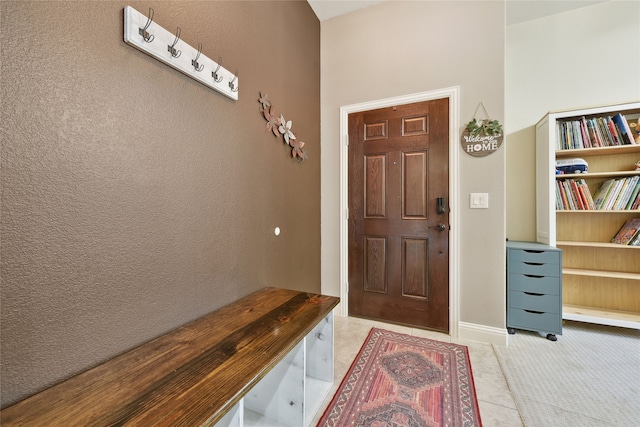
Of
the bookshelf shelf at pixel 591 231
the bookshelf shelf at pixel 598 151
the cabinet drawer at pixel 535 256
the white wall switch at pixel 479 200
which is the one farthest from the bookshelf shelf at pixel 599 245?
the white wall switch at pixel 479 200

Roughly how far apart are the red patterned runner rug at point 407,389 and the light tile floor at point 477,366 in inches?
1.6

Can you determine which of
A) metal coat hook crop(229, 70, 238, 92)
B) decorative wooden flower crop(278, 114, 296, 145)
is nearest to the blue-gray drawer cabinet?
decorative wooden flower crop(278, 114, 296, 145)

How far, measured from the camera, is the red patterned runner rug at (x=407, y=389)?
126 centimetres

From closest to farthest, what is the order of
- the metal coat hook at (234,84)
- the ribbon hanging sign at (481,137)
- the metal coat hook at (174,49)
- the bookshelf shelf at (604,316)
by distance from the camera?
1. the metal coat hook at (174,49)
2. the metal coat hook at (234,84)
3. the ribbon hanging sign at (481,137)
4. the bookshelf shelf at (604,316)

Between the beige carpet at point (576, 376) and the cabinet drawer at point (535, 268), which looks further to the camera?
the cabinet drawer at point (535, 268)

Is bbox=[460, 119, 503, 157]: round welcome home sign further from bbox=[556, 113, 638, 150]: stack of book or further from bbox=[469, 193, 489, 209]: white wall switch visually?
bbox=[556, 113, 638, 150]: stack of book

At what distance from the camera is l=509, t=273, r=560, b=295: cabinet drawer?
6.50 feet

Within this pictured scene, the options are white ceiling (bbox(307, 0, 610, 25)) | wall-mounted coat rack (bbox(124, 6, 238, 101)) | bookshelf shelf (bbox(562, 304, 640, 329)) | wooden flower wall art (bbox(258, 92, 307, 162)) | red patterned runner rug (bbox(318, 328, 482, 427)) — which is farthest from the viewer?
white ceiling (bbox(307, 0, 610, 25))

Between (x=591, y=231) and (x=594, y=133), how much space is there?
0.89 meters

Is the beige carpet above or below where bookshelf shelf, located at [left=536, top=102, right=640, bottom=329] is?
below

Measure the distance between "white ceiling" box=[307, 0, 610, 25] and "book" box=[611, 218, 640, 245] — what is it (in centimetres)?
201

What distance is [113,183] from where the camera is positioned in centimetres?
90

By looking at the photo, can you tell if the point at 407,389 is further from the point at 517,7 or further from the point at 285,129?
the point at 517,7

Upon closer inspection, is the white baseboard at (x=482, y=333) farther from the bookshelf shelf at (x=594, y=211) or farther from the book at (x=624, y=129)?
the book at (x=624, y=129)
